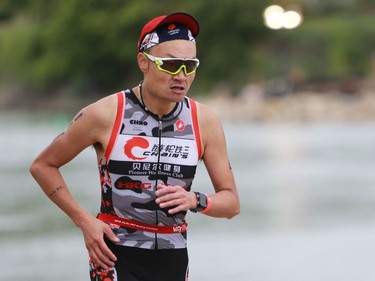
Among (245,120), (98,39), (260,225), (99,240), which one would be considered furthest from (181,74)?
(98,39)

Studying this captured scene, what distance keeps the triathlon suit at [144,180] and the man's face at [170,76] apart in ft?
0.40

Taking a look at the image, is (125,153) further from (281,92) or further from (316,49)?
(316,49)

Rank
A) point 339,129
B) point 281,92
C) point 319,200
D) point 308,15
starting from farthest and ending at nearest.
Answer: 1. point 308,15
2. point 281,92
3. point 339,129
4. point 319,200

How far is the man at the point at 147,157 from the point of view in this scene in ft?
19.4

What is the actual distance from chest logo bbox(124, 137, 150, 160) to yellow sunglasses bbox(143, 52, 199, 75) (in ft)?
1.00

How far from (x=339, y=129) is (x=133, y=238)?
41633mm

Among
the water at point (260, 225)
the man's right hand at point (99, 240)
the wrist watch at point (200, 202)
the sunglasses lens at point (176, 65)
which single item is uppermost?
the water at point (260, 225)

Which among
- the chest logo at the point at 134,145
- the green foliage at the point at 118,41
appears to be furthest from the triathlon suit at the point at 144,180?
the green foliage at the point at 118,41

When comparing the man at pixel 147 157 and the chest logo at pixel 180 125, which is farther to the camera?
the chest logo at pixel 180 125

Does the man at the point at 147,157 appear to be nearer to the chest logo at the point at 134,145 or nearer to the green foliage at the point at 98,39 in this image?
the chest logo at the point at 134,145

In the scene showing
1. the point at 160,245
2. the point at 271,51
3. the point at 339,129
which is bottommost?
the point at 160,245

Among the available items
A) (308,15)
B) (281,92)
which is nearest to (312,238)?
(281,92)

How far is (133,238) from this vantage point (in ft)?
19.6

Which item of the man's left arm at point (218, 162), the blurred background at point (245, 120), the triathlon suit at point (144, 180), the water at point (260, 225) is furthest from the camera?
the blurred background at point (245, 120)
